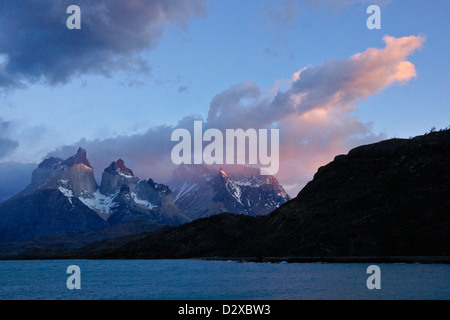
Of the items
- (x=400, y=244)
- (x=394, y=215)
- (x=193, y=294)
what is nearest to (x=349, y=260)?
(x=400, y=244)

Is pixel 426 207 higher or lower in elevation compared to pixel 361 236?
higher

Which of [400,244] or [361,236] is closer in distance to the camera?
[400,244]
